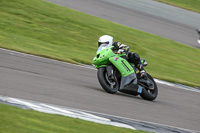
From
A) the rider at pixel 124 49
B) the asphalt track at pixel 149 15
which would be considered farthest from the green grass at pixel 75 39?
the rider at pixel 124 49

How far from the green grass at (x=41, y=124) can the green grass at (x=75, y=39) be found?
6736mm

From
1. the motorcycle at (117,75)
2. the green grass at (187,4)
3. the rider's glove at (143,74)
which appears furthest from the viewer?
the green grass at (187,4)

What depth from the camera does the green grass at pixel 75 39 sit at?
14.4 m

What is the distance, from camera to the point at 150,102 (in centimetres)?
961

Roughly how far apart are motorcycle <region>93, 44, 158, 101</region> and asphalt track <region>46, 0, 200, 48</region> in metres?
11.5

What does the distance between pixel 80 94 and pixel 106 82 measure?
0.79 meters

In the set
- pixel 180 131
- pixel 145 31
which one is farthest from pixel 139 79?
pixel 145 31

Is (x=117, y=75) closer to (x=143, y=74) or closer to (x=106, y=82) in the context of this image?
(x=106, y=82)

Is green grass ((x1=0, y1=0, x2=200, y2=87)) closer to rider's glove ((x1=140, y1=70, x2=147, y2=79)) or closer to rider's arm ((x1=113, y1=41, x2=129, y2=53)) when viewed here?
rider's arm ((x1=113, y1=41, x2=129, y2=53))

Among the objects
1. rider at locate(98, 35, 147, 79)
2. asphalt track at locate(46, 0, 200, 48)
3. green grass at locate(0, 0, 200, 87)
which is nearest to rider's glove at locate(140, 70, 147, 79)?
rider at locate(98, 35, 147, 79)

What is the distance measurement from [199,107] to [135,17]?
43.0ft

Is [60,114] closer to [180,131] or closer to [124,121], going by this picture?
[124,121]

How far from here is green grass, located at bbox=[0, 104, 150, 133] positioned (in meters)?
5.39

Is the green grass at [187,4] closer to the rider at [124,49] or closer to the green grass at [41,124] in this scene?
the rider at [124,49]
